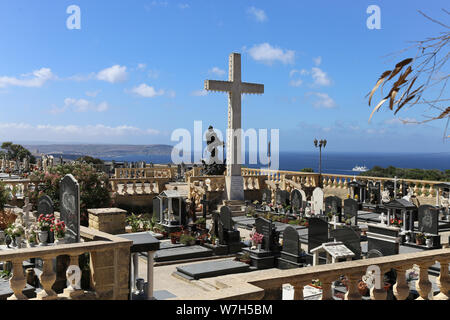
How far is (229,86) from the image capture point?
76.1 ft

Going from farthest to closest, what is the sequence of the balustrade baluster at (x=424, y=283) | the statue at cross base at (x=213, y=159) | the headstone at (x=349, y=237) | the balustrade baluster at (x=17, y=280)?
the statue at cross base at (x=213, y=159) → the headstone at (x=349, y=237) → the balustrade baluster at (x=424, y=283) → the balustrade baluster at (x=17, y=280)

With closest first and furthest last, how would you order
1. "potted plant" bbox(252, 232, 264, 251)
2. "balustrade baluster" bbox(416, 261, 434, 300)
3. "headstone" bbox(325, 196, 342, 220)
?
"balustrade baluster" bbox(416, 261, 434, 300) < "potted plant" bbox(252, 232, 264, 251) < "headstone" bbox(325, 196, 342, 220)

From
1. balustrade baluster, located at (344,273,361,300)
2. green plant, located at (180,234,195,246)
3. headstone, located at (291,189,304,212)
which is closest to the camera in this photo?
balustrade baluster, located at (344,273,361,300)

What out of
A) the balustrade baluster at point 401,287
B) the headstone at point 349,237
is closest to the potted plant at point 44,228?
the balustrade baluster at point 401,287

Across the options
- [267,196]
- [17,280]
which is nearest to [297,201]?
[267,196]

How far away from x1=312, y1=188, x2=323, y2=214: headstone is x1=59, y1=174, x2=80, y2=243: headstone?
1318cm

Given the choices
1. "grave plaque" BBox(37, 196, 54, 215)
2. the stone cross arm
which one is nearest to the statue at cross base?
the stone cross arm

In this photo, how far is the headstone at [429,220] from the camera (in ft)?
47.5

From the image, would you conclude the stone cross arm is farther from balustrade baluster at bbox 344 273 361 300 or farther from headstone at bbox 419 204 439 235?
balustrade baluster at bbox 344 273 361 300

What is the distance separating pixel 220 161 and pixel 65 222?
21.8 meters

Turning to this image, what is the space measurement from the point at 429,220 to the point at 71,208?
39.8ft

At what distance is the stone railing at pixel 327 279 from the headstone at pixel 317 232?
779 cm

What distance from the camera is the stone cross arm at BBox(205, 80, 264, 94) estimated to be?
74.3 ft

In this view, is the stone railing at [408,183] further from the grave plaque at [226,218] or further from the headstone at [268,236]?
the headstone at [268,236]
